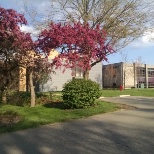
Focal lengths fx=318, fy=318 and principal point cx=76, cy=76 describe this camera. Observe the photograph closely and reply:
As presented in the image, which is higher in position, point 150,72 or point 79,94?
point 150,72

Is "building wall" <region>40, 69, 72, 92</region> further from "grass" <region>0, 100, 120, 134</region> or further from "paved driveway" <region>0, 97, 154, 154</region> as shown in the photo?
"paved driveway" <region>0, 97, 154, 154</region>

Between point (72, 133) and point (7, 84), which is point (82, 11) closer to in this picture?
point (7, 84)

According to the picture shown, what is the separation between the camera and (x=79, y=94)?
14.3 meters

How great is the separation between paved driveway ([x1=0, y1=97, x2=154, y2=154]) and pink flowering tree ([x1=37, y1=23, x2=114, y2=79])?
4.12 m

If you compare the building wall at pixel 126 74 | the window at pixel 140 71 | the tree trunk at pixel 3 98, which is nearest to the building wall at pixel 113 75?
the building wall at pixel 126 74

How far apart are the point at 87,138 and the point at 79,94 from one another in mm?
6186

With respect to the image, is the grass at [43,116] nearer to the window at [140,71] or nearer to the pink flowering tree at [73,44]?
the pink flowering tree at [73,44]

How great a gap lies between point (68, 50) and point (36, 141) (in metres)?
7.24

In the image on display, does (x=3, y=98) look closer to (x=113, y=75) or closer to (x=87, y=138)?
(x=87, y=138)

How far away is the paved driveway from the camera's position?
7.01 m

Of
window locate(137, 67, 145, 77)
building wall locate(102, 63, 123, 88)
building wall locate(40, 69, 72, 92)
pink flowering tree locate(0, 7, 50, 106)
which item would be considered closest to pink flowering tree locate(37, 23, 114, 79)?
pink flowering tree locate(0, 7, 50, 106)

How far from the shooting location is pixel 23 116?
12.6m

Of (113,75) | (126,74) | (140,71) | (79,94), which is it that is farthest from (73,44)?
(140,71)

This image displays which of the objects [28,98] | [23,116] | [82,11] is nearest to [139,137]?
[23,116]
